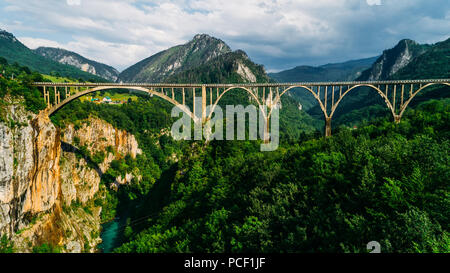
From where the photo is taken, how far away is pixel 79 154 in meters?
53.0

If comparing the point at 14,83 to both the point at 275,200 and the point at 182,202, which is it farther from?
the point at 275,200

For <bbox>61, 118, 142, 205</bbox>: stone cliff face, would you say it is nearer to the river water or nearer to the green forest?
the river water

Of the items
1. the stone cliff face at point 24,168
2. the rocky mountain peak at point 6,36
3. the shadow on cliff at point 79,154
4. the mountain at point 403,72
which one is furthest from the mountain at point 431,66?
the rocky mountain peak at point 6,36

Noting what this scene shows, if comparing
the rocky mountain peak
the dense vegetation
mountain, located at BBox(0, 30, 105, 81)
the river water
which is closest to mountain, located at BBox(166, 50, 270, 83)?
mountain, located at BBox(0, 30, 105, 81)

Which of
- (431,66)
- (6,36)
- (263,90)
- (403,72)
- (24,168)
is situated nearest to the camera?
(263,90)

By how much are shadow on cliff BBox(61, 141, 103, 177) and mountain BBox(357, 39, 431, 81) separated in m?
160

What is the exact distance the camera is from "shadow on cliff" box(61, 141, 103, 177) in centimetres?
4956

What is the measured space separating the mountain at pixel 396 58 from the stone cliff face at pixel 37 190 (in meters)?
167

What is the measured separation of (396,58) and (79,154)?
178 meters

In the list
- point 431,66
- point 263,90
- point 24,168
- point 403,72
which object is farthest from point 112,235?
point 403,72

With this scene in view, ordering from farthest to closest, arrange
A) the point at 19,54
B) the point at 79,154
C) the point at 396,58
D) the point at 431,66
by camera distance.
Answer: the point at 19,54, the point at 396,58, the point at 431,66, the point at 79,154

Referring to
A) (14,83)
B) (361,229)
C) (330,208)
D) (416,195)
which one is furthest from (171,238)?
(14,83)

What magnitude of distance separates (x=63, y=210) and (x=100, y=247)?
9424 mm

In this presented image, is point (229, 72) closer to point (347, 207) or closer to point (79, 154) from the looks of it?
point (79, 154)
